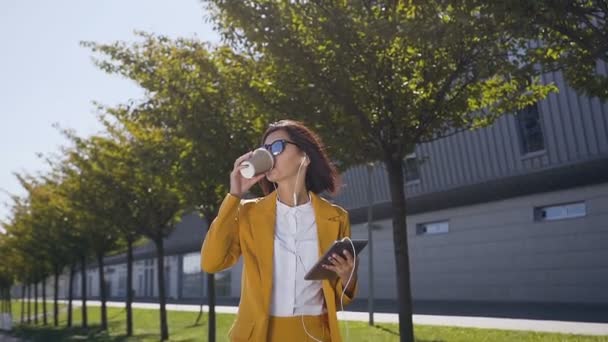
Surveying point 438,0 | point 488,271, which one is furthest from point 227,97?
point 488,271

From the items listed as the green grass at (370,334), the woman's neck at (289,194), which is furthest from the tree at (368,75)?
the woman's neck at (289,194)

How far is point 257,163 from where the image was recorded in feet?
9.89

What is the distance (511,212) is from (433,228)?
4891 mm

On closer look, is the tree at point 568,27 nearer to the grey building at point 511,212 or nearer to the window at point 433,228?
the grey building at point 511,212

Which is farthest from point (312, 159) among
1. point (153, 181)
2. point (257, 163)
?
point (153, 181)

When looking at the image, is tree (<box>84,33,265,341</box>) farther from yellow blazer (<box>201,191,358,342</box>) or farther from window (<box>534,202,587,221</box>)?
window (<box>534,202,587,221</box>)

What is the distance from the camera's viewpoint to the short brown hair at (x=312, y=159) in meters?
3.28

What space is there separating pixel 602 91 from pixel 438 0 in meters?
2.12

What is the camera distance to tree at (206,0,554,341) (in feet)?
27.6

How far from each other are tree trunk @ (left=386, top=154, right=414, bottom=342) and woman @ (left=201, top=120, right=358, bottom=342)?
5747mm

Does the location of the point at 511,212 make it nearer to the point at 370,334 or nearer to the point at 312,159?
the point at 370,334

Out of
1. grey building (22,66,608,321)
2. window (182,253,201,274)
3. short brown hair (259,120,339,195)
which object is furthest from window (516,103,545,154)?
window (182,253,201,274)

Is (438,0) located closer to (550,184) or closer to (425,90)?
(425,90)

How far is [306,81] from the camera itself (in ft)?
28.7
